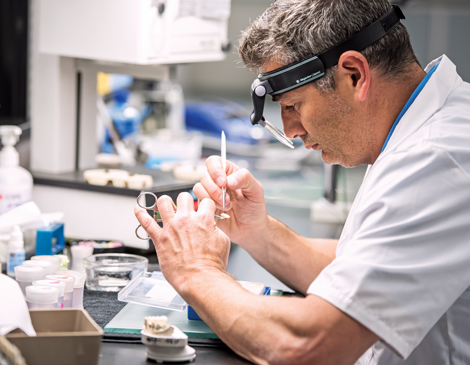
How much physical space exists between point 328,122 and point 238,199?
1.32 feet

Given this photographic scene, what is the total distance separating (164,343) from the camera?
40.4 inches

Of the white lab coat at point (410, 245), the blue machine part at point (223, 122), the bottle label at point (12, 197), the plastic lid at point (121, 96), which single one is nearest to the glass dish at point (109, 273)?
the bottle label at point (12, 197)

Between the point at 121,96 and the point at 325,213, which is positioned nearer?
the point at 325,213

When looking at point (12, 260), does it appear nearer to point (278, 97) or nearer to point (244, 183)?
point (244, 183)

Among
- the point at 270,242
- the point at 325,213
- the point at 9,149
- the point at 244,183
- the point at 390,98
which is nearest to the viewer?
the point at 390,98

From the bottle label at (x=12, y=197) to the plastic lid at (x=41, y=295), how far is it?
0.67 meters

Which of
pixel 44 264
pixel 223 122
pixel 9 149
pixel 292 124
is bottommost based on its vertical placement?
pixel 44 264

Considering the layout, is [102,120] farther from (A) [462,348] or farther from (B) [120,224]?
(A) [462,348]

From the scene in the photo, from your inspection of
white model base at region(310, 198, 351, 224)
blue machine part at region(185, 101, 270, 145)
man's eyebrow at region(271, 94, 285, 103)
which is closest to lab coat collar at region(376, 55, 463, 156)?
man's eyebrow at region(271, 94, 285, 103)

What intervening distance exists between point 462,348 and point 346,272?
344 mm

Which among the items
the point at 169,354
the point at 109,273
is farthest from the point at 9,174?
the point at 169,354

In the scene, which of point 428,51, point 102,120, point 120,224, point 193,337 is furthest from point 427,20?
point 193,337

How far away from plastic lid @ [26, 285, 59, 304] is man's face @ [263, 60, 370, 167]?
641 mm

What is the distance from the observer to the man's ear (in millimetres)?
1118
